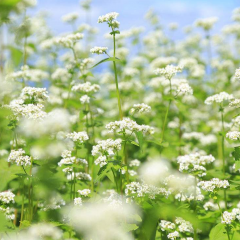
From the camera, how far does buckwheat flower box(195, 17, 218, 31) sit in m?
7.86

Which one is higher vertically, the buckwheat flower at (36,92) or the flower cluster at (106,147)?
the buckwheat flower at (36,92)

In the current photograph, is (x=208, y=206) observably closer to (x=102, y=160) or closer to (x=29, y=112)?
(x=102, y=160)

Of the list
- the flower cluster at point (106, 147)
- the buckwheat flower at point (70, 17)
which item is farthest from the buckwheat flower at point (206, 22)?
the flower cluster at point (106, 147)

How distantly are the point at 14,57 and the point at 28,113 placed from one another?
1.62m

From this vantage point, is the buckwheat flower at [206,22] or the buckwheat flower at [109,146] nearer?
the buckwheat flower at [109,146]

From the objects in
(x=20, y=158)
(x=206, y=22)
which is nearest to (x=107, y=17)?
(x=20, y=158)

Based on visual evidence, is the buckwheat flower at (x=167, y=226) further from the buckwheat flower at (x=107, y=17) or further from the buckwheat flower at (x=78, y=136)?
the buckwheat flower at (x=107, y=17)

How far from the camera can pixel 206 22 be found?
7.90m

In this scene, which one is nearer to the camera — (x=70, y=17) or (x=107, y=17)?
(x=107, y=17)

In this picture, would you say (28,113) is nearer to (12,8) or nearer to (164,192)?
(164,192)

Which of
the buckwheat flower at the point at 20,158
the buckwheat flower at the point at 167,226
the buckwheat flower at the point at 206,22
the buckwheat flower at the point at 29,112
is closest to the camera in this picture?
the buckwheat flower at the point at 29,112

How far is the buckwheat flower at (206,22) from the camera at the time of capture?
786cm

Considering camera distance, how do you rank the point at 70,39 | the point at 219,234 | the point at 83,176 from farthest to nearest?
the point at 70,39, the point at 83,176, the point at 219,234

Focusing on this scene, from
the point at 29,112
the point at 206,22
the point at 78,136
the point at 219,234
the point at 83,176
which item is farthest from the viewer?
the point at 206,22
